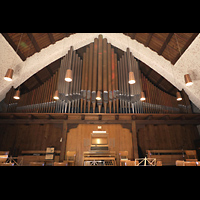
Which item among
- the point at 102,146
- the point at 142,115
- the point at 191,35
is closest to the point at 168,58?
the point at 191,35

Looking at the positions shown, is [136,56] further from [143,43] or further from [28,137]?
[28,137]

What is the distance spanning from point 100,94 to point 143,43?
3.68 meters

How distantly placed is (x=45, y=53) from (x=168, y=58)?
6.24 metres

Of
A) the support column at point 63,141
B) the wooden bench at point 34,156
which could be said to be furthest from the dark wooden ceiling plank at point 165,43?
the wooden bench at point 34,156

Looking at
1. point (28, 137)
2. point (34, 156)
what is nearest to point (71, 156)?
point (34, 156)

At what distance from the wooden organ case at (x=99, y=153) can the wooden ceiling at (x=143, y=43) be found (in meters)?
4.70

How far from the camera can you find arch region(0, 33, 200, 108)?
6191mm

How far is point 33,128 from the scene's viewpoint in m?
8.05

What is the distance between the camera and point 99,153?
7.06 meters

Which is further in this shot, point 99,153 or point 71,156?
point 71,156

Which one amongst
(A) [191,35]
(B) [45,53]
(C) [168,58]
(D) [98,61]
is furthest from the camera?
(D) [98,61]

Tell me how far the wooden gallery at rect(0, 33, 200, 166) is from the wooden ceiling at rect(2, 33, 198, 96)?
52 millimetres

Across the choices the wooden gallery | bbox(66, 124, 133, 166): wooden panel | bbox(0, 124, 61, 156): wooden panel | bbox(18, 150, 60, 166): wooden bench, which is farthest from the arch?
bbox(66, 124, 133, 166): wooden panel
